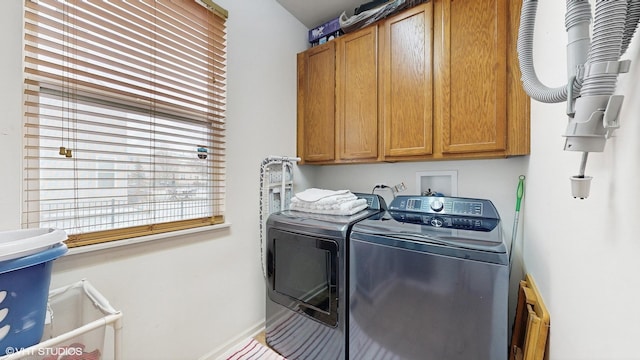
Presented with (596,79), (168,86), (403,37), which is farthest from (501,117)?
(168,86)

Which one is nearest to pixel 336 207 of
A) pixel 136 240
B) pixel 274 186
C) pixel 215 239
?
pixel 274 186

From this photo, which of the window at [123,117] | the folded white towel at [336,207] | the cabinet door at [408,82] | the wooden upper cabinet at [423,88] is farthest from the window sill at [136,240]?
the cabinet door at [408,82]

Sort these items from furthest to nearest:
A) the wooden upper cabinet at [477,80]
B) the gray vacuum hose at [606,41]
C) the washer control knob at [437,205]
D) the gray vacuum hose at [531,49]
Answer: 1. the washer control knob at [437,205]
2. the wooden upper cabinet at [477,80]
3. the gray vacuum hose at [531,49]
4. the gray vacuum hose at [606,41]

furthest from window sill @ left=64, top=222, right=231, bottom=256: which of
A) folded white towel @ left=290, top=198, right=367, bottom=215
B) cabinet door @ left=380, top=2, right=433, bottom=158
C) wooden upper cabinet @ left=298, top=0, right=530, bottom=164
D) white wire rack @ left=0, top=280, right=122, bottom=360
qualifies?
cabinet door @ left=380, top=2, right=433, bottom=158

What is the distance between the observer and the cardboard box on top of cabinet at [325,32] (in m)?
2.06

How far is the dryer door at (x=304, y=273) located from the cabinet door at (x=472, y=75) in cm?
105

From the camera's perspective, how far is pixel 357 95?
1.88m

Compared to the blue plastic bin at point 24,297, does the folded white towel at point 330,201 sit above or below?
above

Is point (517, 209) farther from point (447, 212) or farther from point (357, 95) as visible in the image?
point (357, 95)

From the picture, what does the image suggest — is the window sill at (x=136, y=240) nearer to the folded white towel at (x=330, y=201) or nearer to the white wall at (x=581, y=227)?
the folded white towel at (x=330, y=201)

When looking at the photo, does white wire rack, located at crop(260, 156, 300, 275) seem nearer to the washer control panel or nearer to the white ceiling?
the washer control panel

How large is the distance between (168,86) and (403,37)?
1.58 m

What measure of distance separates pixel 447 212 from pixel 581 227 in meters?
0.93

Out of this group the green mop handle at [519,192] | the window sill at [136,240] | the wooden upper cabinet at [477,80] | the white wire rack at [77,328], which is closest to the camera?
the white wire rack at [77,328]
